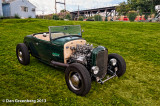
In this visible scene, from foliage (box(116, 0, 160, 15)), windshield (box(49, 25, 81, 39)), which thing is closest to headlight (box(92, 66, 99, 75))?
windshield (box(49, 25, 81, 39))

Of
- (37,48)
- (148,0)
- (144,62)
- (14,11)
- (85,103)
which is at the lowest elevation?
(85,103)

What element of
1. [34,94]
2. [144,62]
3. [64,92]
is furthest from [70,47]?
[144,62]

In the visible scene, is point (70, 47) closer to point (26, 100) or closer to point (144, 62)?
point (26, 100)

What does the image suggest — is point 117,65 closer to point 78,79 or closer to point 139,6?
point 78,79

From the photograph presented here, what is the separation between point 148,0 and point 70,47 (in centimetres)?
4175

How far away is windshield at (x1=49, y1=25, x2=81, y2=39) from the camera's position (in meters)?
4.39

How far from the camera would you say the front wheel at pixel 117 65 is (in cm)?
416

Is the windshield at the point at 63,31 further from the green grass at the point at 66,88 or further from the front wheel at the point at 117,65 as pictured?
the front wheel at the point at 117,65

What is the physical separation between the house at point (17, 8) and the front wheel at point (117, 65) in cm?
3268

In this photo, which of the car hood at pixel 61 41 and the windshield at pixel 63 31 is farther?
the windshield at pixel 63 31

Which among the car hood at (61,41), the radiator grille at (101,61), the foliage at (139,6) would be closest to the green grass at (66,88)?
the radiator grille at (101,61)

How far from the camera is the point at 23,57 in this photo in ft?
17.0

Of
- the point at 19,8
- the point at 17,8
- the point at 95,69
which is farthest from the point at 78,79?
the point at 19,8

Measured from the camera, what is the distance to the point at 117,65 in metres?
4.35
